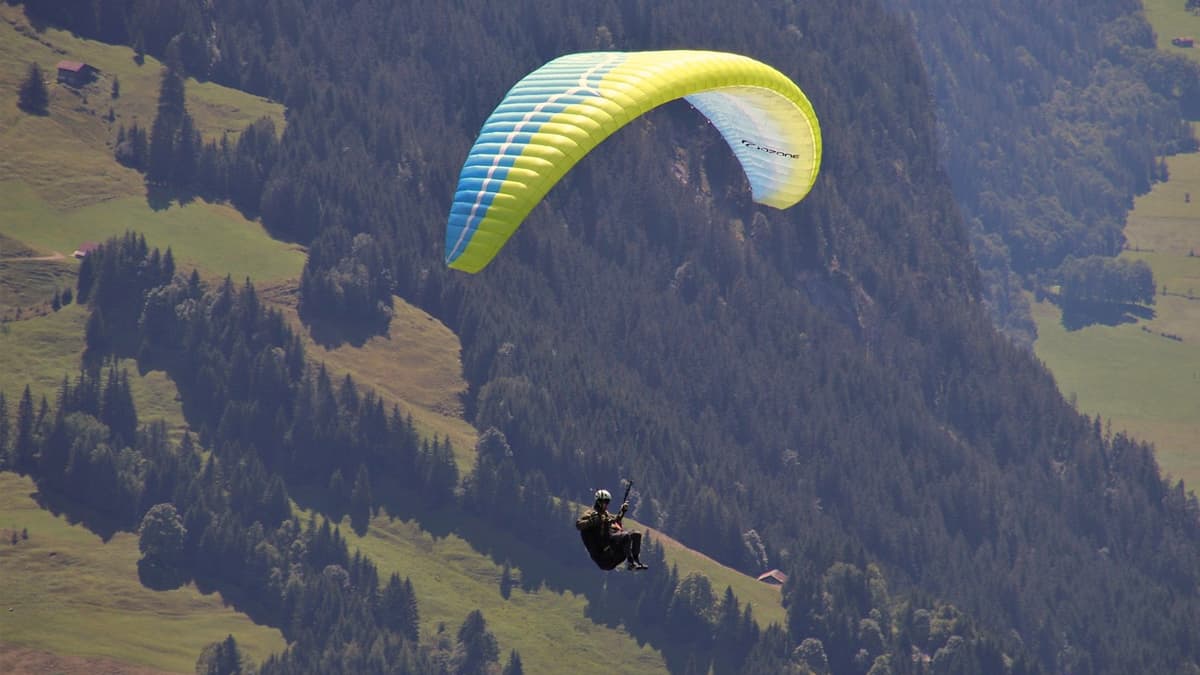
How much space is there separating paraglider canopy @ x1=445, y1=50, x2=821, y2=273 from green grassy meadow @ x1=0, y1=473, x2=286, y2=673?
107 metres

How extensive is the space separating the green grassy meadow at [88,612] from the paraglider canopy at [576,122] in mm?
106600

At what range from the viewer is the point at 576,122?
76062 mm

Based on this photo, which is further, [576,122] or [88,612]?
[88,612]

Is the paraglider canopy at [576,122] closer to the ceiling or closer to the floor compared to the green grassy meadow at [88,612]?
closer to the ceiling

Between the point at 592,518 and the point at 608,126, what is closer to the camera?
the point at 592,518

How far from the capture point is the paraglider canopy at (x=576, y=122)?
74.3 metres

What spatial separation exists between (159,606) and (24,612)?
43.2 feet

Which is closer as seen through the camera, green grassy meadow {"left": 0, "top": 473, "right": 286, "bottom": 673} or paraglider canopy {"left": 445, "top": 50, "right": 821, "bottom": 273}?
paraglider canopy {"left": 445, "top": 50, "right": 821, "bottom": 273}

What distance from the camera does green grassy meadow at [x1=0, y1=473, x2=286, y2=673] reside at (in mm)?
183625

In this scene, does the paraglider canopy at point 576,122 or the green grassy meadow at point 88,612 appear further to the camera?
the green grassy meadow at point 88,612

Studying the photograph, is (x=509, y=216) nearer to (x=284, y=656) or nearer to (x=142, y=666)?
(x=142, y=666)

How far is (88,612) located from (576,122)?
122 metres

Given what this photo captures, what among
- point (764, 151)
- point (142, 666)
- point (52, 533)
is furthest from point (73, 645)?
point (764, 151)

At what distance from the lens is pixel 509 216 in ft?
243
